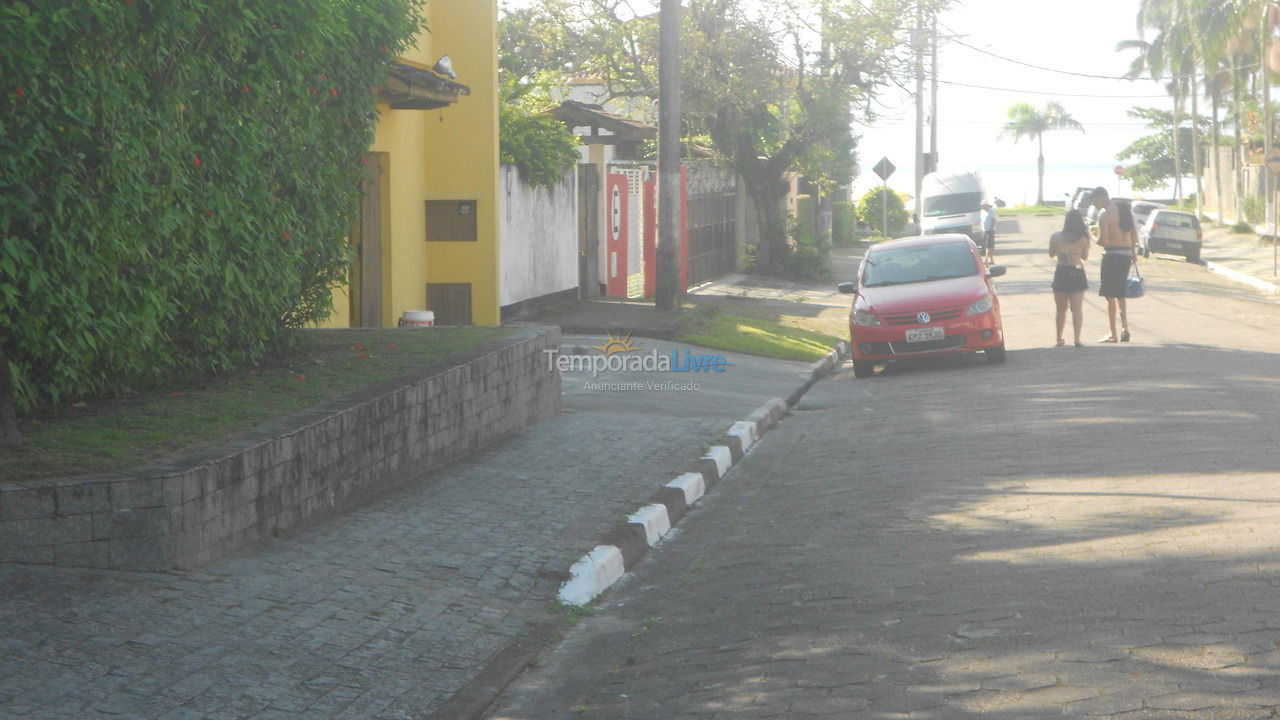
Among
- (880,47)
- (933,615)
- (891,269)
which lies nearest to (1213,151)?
(880,47)

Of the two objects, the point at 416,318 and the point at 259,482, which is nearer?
the point at 259,482

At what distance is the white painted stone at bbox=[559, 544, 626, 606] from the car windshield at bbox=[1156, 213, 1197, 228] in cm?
3682

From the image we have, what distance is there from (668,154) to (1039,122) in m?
83.4

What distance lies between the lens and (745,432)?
11484 mm

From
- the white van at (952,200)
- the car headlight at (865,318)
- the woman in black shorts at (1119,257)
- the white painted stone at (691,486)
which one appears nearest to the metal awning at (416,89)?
the car headlight at (865,318)

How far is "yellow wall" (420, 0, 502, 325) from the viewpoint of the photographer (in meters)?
16.4

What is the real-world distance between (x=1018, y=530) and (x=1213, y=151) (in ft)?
202

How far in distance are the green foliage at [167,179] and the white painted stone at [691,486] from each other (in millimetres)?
2879

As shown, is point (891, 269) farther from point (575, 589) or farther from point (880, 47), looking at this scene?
point (880, 47)

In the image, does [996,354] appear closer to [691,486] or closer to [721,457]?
[721,457]

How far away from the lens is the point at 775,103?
1158 inches

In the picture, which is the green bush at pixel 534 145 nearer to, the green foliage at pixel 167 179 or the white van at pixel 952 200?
the green foliage at pixel 167 179

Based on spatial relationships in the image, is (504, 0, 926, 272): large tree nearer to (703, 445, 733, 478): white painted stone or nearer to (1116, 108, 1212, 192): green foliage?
(703, 445, 733, 478): white painted stone

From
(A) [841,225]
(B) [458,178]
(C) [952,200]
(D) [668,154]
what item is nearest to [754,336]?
(D) [668,154]
